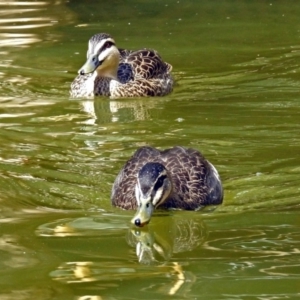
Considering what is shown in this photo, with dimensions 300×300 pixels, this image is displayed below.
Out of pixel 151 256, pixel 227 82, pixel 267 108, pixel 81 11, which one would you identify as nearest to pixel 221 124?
pixel 267 108

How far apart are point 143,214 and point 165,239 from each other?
0.27 meters

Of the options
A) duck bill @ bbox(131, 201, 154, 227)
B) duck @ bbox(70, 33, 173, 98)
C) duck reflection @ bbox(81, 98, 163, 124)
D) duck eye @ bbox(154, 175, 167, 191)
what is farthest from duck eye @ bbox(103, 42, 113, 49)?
duck bill @ bbox(131, 201, 154, 227)

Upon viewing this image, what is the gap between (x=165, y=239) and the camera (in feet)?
29.1

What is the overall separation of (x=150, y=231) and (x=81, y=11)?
13.3m

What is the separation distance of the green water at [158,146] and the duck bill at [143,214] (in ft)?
0.38

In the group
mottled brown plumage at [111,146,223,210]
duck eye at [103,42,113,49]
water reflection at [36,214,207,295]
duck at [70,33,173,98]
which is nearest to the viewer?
water reflection at [36,214,207,295]

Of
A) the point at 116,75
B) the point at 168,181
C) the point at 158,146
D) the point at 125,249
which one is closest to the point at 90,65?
the point at 116,75

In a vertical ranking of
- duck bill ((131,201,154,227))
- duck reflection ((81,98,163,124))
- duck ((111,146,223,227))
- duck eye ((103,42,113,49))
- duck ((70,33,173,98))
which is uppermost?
duck eye ((103,42,113,49))

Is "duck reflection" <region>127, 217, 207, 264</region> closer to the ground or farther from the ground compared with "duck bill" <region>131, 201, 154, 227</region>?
closer to the ground

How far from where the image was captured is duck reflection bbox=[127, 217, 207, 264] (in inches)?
329

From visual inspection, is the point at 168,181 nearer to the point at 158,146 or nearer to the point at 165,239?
the point at 165,239

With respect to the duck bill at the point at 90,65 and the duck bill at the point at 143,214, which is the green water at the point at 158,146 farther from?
the duck bill at the point at 90,65

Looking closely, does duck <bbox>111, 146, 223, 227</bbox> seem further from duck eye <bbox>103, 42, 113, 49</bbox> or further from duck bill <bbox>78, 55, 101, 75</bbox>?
duck eye <bbox>103, 42, 113, 49</bbox>

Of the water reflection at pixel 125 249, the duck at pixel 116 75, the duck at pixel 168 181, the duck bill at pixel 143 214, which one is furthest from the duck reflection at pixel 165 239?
the duck at pixel 116 75
